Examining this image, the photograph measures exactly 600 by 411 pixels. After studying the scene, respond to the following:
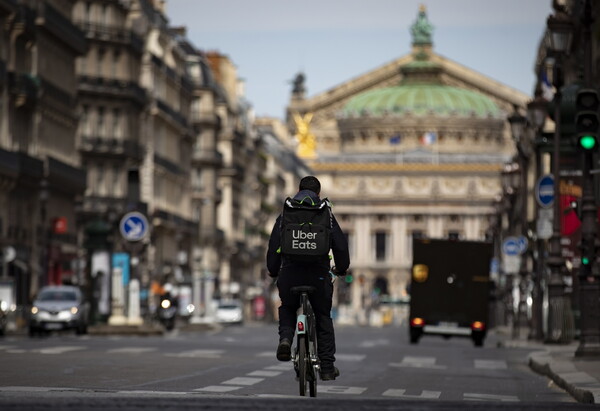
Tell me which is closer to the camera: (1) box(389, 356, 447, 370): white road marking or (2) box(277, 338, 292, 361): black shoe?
(2) box(277, 338, 292, 361): black shoe

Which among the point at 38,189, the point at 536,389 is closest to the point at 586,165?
the point at 536,389

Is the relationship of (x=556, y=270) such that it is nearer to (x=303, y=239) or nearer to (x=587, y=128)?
(x=587, y=128)

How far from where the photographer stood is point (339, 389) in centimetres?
2328

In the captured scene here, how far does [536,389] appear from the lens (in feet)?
83.7

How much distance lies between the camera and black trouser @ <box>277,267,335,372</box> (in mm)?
19047

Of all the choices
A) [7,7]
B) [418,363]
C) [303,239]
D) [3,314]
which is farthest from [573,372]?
[7,7]

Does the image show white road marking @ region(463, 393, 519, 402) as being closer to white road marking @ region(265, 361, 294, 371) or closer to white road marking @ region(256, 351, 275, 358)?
white road marking @ region(265, 361, 294, 371)

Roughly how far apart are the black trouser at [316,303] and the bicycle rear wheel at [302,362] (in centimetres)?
44

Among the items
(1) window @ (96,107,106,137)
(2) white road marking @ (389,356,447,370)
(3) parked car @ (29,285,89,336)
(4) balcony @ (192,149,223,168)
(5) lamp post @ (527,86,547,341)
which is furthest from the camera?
(4) balcony @ (192,149,223,168)

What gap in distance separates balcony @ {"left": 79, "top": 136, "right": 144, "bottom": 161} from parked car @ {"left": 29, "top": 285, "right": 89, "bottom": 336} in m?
39.8

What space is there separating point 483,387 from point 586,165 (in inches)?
278

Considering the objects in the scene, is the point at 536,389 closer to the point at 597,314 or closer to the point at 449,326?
the point at 597,314

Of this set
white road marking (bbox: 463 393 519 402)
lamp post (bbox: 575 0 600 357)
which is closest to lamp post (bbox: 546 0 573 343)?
lamp post (bbox: 575 0 600 357)

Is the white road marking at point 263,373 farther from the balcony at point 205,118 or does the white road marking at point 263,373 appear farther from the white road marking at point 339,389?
the balcony at point 205,118
